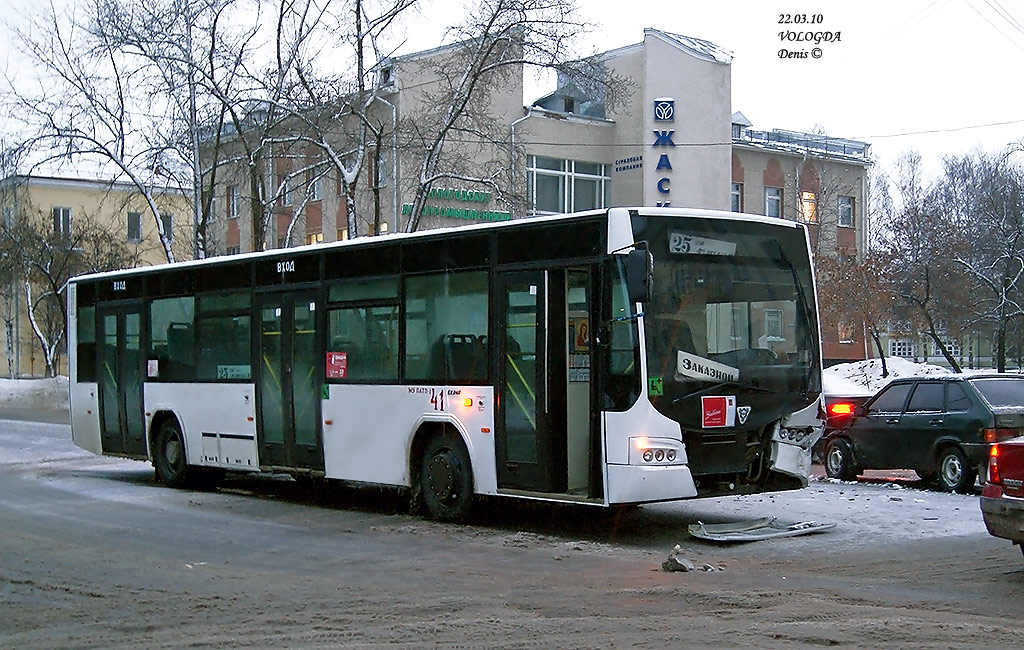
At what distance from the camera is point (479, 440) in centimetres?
1252

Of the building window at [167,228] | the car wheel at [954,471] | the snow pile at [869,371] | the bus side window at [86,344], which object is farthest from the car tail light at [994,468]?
the snow pile at [869,371]

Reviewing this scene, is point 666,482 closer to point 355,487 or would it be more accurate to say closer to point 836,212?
point 355,487

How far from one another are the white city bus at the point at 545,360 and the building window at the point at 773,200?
4366 cm

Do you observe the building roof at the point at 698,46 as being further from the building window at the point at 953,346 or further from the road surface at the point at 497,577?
the road surface at the point at 497,577

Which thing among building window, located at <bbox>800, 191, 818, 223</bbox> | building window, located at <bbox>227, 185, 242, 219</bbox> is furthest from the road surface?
building window, located at <bbox>800, 191, 818, 223</bbox>

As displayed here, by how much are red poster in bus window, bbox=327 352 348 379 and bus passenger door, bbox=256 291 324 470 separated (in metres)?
0.17

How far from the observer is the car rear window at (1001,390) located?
613 inches

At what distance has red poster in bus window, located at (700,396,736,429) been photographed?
11.4 meters

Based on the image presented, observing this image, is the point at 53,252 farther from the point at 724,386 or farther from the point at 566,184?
the point at 724,386

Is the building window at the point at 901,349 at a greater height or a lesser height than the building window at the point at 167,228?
lesser

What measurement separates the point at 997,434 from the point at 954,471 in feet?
2.47

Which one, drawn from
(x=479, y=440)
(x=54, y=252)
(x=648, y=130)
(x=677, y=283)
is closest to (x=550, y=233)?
(x=677, y=283)

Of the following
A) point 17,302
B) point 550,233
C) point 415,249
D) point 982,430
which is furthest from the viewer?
point 17,302

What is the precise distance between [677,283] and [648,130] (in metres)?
A: 35.6
